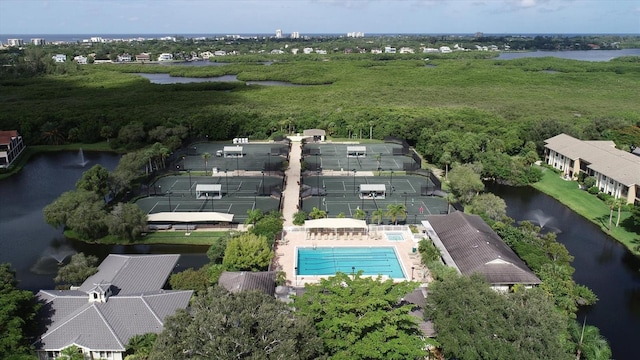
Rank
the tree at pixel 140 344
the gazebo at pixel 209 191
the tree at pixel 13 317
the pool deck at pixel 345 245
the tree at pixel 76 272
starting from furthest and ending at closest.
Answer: the gazebo at pixel 209 191 → the pool deck at pixel 345 245 → the tree at pixel 76 272 → the tree at pixel 140 344 → the tree at pixel 13 317

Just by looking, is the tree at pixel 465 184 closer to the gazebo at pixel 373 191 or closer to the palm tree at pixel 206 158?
the gazebo at pixel 373 191

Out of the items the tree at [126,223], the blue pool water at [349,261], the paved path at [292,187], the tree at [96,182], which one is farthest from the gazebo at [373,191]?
the tree at [96,182]

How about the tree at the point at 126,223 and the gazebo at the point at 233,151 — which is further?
the gazebo at the point at 233,151

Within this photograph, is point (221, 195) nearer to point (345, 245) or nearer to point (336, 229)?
point (336, 229)

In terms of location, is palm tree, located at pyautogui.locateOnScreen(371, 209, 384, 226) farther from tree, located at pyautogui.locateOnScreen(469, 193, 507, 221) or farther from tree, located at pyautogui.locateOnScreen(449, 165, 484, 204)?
tree, located at pyautogui.locateOnScreen(449, 165, 484, 204)

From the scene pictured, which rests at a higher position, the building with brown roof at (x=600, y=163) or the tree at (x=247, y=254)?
the building with brown roof at (x=600, y=163)

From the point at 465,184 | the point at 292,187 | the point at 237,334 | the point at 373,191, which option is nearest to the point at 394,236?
the point at 373,191

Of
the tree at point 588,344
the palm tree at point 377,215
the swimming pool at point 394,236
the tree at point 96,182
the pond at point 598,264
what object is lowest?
the pond at point 598,264

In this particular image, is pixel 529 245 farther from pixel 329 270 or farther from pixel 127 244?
pixel 127 244
